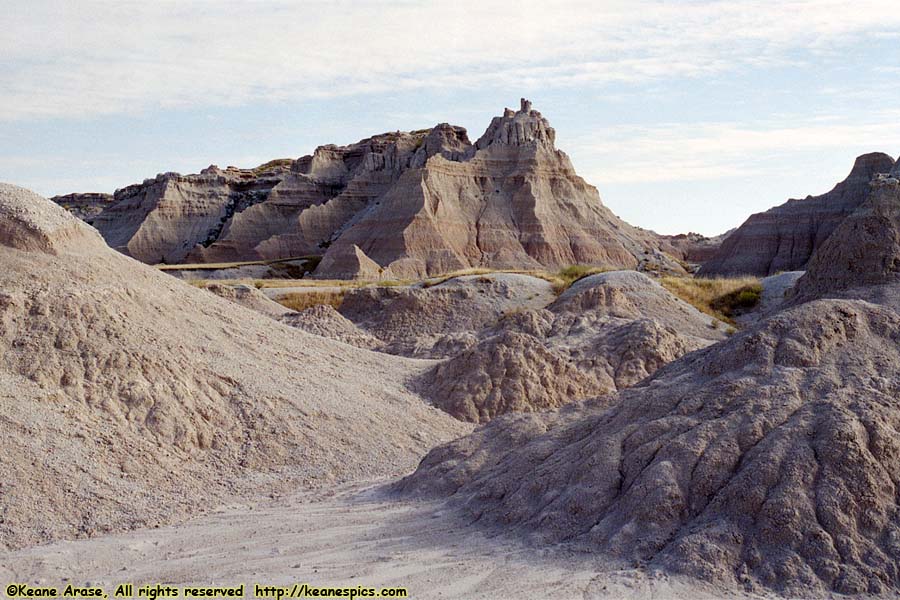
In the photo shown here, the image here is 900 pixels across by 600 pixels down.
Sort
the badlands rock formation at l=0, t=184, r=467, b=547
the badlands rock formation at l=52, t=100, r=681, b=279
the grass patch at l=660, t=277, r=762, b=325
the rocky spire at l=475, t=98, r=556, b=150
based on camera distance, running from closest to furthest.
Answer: the badlands rock formation at l=0, t=184, r=467, b=547
the grass patch at l=660, t=277, r=762, b=325
the badlands rock formation at l=52, t=100, r=681, b=279
the rocky spire at l=475, t=98, r=556, b=150

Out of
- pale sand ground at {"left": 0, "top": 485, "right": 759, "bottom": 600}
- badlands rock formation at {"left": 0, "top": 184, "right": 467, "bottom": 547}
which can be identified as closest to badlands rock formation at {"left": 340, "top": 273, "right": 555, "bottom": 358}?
badlands rock formation at {"left": 0, "top": 184, "right": 467, "bottom": 547}

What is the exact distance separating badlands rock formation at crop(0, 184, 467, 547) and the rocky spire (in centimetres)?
5372

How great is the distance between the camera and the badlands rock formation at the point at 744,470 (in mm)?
6766

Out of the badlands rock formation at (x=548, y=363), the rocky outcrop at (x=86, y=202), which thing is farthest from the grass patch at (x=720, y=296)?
the rocky outcrop at (x=86, y=202)

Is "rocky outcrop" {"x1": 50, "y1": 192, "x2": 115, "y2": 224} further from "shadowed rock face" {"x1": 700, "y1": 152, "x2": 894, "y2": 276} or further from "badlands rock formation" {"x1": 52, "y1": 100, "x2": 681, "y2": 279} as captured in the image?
"shadowed rock face" {"x1": 700, "y1": 152, "x2": 894, "y2": 276}

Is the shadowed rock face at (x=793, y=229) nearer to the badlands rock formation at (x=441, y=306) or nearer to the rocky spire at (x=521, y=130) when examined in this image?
the rocky spire at (x=521, y=130)

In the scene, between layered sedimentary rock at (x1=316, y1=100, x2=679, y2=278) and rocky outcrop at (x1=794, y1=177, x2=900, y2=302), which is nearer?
rocky outcrop at (x1=794, y1=177, x2=900, y2=302)

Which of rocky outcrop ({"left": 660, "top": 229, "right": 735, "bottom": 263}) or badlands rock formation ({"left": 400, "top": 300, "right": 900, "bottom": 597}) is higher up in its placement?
rocky outcrop ({"left": 660, "top": 229, "right": 735, "bottom": 263})

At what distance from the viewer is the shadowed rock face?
54031 millimetres

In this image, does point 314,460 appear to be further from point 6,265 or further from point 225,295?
point 225,295

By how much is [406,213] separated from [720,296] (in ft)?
103

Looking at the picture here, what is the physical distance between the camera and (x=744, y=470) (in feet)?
24.2

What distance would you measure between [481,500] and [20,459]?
434 cm

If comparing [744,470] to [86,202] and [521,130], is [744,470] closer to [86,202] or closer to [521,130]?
[521,130]
